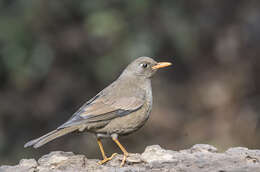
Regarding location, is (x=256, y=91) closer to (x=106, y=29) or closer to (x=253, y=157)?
(x=106, y=29)

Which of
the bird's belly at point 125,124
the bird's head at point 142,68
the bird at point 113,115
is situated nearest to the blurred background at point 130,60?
the bird's head at point 142,68

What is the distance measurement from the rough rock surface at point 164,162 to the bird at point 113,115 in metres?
0.15

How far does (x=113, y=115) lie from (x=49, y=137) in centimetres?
82

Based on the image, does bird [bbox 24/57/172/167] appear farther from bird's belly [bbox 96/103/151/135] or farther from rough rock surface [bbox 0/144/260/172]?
rough rock surface [bbox 0/144/260/172]

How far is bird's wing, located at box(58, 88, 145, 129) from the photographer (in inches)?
228

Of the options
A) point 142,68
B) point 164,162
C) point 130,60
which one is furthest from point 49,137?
point 130,60

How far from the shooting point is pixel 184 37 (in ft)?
30.0

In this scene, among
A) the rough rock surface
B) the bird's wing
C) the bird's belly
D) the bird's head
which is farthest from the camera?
the bird's head

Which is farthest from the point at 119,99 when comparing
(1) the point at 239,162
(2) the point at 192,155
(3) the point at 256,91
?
(3) the point at 256,91

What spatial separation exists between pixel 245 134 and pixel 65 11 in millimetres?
4069

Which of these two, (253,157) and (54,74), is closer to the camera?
(253,157)

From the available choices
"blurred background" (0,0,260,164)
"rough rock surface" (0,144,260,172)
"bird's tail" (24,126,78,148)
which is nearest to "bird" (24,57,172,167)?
"bird's tail" (24,126,78,148)

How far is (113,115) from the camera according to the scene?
19.7 feet

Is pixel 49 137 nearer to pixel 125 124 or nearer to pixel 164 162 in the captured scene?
pixel 125 124
